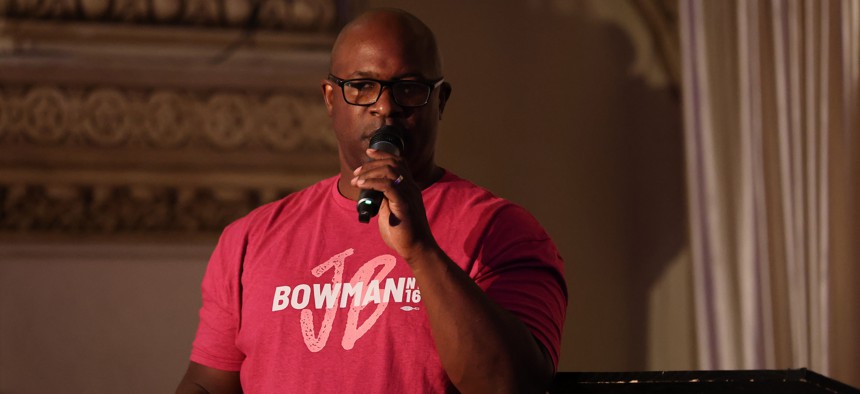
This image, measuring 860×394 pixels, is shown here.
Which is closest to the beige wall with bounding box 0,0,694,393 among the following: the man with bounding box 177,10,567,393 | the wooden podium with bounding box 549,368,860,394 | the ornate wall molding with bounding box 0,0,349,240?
the ornate wall molding with bounding box 0,0,349,240

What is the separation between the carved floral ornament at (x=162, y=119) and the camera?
2.64 m

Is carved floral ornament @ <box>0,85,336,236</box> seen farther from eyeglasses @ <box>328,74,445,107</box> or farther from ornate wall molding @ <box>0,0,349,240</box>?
eyeglasses @ <box>328,74,445,107</box>

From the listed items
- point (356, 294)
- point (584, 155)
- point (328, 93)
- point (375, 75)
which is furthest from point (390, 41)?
point (584, 155)

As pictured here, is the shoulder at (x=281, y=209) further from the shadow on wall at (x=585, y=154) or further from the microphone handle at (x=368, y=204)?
the shadow on wall at (x=585, y=154)

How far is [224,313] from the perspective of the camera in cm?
187

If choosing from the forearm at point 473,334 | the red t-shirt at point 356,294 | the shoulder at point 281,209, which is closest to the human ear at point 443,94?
the red t-shirt at point 356,294

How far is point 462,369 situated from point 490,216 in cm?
29

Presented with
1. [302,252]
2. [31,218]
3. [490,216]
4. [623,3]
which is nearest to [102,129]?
[31,218]

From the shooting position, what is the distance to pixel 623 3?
10.5 feet

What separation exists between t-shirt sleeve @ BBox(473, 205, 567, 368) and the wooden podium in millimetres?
199

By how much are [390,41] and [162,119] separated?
1.12m

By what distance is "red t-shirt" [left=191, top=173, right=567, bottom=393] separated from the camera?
164cm

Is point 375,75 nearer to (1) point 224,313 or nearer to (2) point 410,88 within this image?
(2) point 410,88

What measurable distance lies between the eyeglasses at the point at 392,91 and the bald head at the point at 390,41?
0.03 meters
